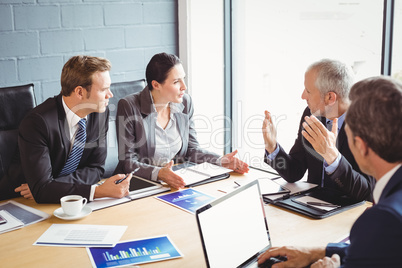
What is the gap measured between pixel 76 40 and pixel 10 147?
3.15ft

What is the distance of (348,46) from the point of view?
9.59 ft

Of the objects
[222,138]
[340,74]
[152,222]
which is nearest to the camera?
[152,222]

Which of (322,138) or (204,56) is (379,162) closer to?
(322,138)

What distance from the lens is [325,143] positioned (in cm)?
179

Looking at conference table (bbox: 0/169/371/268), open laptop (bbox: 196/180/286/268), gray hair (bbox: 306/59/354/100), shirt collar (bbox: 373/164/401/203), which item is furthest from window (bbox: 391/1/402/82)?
shirt collar (bbox: 373/164/401/203)

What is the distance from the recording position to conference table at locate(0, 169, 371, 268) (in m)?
1.42

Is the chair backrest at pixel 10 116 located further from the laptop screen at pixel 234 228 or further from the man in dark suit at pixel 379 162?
the man in dark suit at pixel 379 162

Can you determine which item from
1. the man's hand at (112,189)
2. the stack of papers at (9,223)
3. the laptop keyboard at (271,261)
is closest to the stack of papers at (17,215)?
the stack of papers at (9,223)

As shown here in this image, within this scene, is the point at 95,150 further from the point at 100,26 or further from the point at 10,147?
the point at 100,26

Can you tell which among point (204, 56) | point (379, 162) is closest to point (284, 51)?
point (204, 56)

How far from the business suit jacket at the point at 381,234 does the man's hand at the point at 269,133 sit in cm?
107

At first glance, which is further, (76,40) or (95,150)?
(76,40)

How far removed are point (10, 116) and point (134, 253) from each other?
44.1 inches

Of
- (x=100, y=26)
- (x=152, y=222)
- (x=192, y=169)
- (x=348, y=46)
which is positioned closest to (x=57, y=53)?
(x=100, y=26)
